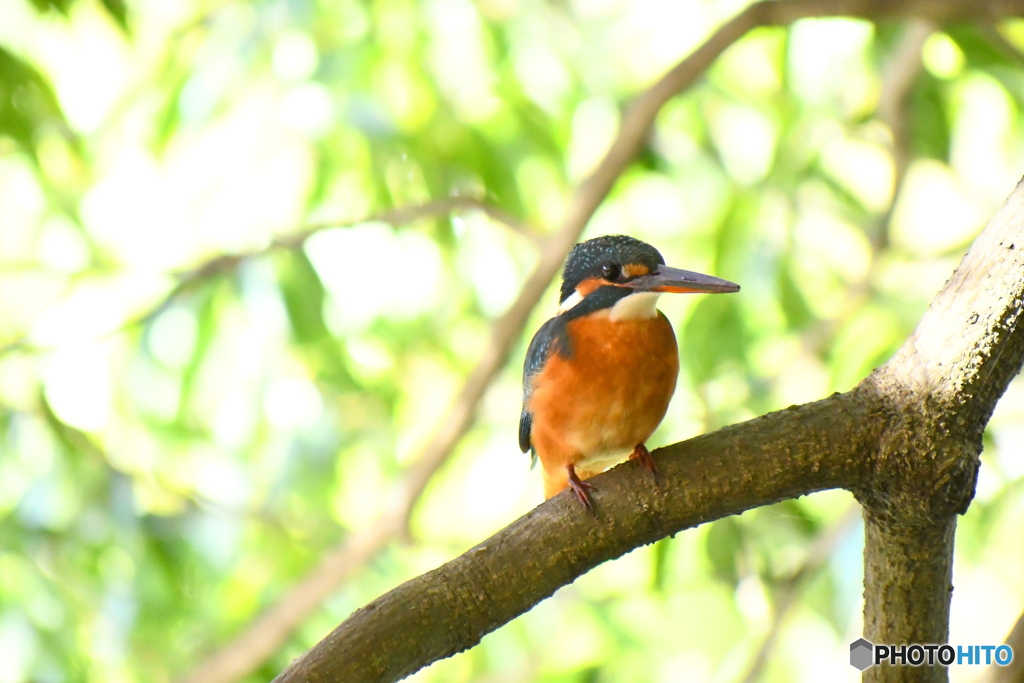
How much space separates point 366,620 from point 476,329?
2839 mm

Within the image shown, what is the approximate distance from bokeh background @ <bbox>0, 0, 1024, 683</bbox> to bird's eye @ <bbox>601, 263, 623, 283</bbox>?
82cm

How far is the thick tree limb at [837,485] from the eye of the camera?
1380 millimetres

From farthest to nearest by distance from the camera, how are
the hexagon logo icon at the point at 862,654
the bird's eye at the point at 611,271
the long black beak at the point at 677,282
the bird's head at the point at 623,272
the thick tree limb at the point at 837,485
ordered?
the bird's eye at the point at 611,271, the bird's head at the point at 623,272, the long black beak at the point at 677,282, the hexagon logo icon at the point at 862,654, the thick tree limb at the point at 837,485

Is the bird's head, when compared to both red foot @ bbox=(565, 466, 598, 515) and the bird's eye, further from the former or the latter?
red foot @ bbox=(565, 466, 598, 515)

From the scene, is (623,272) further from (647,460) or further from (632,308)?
(647,460)

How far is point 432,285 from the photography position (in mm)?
3967

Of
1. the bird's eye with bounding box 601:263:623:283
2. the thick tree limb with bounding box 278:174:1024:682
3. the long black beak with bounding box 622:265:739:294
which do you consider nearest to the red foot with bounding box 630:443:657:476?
the thick tree limb with bounding box 278:174:1024:682

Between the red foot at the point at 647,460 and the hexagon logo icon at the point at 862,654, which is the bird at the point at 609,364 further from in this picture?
the hexagon logo icon at the point at 862,654

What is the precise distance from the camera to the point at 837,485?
4.90 feet

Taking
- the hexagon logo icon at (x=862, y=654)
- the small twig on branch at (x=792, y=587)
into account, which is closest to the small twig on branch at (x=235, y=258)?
the small twig on branch at (x=792, y=587)

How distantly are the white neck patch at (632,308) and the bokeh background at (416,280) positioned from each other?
2.68ft

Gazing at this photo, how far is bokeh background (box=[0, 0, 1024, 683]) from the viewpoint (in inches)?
113

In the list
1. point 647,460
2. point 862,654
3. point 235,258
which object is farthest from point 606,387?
point 235,258

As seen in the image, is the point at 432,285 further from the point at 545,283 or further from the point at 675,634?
the point at 675,634
